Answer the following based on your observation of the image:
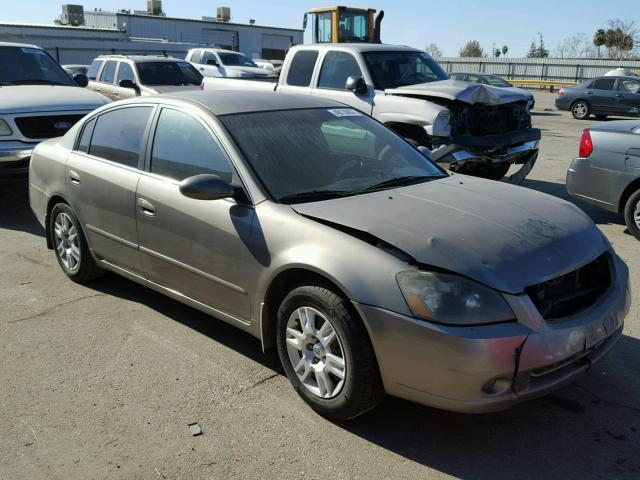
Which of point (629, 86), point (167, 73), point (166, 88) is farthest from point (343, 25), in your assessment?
point (629, 86)

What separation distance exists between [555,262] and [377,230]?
0.91m

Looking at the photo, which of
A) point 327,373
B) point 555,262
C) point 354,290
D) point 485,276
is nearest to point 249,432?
point 327,373

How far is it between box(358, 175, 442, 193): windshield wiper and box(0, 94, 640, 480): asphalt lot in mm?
1267

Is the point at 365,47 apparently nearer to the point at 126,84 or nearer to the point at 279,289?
the point at 126,84

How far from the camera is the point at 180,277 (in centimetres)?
430

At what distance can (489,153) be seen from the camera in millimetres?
8477

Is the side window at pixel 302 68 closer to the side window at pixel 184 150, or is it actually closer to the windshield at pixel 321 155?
the windshield at pixel 321 155

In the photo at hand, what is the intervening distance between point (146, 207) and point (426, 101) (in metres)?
5.06

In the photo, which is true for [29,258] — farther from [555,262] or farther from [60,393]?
[555,262]

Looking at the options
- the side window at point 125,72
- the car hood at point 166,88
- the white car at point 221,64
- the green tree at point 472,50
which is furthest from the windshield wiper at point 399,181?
the green tree at point 472,50

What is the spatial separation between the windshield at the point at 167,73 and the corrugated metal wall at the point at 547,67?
34137 millimetres

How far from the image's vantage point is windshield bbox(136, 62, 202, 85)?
46.0ft

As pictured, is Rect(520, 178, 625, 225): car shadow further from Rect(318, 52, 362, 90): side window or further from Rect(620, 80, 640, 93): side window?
Rect(620, 80, 640, 93): side window

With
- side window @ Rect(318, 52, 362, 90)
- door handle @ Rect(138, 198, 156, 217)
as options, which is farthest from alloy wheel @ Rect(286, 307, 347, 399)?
side window @ Rect(318, 52, 362, 90)
